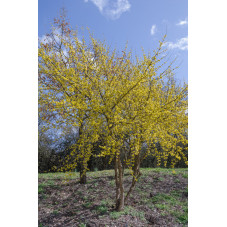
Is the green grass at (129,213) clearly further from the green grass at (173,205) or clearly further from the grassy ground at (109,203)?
the green grass at (173,205)

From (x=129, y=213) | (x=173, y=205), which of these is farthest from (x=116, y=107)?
(x=173, y=205)

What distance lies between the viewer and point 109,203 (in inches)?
145

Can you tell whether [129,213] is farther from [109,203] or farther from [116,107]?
[116,107]

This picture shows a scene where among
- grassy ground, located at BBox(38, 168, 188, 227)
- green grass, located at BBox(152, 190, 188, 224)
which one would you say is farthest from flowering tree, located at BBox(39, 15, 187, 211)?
green grass, located at BBox(152, 190, 188, 224)

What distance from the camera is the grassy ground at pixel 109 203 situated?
3.09 metres

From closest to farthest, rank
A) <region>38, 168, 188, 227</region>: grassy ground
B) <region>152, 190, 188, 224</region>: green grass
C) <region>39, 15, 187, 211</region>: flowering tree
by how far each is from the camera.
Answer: <region>39, 15, 187, 211</region>: flowering tree, <region>38, 168, 188, 227</region>: grassy ground, <region>152, 190, 188, 224</region>: green grass

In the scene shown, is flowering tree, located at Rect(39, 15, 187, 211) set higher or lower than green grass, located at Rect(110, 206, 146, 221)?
higher

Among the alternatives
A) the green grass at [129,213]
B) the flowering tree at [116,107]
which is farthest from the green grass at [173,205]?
the flowering tree at [116,107]

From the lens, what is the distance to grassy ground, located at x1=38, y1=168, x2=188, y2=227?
309cm

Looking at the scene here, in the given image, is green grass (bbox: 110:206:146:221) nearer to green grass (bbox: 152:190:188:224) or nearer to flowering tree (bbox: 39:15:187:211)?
flowering tree (bbox: 39:15:187:211)

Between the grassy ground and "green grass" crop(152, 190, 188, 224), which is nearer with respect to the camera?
the grassy ground
